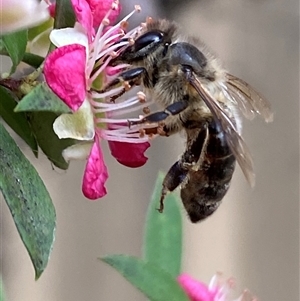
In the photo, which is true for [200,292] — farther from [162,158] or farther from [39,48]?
[162,158]

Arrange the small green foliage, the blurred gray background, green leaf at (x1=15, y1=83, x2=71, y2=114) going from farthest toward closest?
the blurred gray background → the small green foliage → green leaf at (x1=15, y1=83, x2=71, y2=114)

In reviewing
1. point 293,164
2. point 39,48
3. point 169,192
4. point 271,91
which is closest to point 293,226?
point 293,164

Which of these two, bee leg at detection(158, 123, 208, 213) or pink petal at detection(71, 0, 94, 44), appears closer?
pink petal at detection(71, 0, 94, 44)

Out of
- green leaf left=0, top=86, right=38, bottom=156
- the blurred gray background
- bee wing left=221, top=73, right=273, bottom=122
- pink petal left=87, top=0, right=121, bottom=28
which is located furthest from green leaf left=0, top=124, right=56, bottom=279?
the blurred gray background

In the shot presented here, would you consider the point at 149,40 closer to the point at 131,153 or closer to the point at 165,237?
the point at 131,153

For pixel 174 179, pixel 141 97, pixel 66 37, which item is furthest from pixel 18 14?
pixel 174 179

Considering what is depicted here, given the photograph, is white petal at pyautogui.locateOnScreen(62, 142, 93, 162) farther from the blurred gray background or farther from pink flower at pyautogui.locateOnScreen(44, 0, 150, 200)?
the blurred gray background

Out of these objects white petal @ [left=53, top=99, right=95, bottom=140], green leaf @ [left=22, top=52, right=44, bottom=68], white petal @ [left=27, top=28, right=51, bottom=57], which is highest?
white petal @ [left=27, top=28, right=51, bottom=57]
